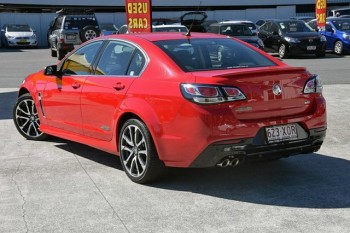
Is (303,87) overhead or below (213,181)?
overhead

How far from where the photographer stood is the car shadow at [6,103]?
9.83 meters

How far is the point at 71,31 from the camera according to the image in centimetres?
2283

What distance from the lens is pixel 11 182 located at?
5777 mm

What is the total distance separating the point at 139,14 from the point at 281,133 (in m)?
8.61

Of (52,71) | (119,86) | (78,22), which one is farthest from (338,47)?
(119,86)

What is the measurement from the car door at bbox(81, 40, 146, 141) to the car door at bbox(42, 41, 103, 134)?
0.57 ft

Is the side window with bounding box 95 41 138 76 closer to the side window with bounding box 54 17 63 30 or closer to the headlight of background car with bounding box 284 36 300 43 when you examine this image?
the headlight of background car with bounding box 284 36 300 43

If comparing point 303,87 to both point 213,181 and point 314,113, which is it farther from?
point 213,181

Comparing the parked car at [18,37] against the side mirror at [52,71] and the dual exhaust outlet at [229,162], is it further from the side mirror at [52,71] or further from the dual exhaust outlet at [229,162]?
the dual exhaust outlet at [229,162]

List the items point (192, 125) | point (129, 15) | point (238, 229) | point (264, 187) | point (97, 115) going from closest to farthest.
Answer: point (238, 229)
point (192, 125)
point (264, 187)
point (97, 115)
point (129, 15)

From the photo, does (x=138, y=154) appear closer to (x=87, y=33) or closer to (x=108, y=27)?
(x=87, y=33)

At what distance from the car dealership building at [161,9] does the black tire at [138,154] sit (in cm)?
3294

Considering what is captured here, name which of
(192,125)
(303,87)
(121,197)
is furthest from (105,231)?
(303,87)

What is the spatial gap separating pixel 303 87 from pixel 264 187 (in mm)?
1039
